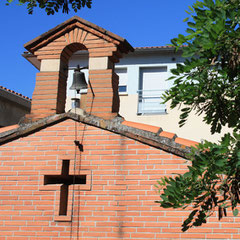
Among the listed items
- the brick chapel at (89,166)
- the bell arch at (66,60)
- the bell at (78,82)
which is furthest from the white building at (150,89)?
the brick chapel at (89,166)

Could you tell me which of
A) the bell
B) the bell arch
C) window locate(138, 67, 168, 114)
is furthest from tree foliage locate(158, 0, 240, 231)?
window locate(138, 67, 168, 114)

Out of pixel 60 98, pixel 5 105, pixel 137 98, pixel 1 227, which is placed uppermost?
pixel 137 98

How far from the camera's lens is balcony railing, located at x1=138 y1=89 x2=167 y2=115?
17.4 metres

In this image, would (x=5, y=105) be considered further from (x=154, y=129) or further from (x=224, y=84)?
Answer: (x=224, y=84)

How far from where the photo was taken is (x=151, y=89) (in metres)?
17.7

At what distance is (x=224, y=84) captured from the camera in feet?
10.2

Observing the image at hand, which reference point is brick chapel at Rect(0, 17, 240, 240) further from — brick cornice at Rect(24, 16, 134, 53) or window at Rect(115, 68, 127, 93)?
window at Rect(115, 68, 127, 93)

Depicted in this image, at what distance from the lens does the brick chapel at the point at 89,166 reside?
5633 mm

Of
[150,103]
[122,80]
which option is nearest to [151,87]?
[150,103]

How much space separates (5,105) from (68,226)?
373 inches

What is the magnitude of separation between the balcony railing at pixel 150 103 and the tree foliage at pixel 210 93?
1412 cm

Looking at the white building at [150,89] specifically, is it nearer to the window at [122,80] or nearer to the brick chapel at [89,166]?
the window at [122,80]

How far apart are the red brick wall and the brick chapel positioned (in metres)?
0.01

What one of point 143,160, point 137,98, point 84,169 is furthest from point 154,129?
point 137,98
